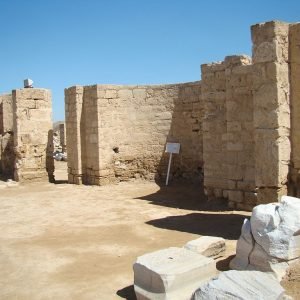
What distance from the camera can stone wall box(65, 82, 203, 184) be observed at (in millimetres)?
11359

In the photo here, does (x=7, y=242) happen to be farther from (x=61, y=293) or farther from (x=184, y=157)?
(x=184, y=157)

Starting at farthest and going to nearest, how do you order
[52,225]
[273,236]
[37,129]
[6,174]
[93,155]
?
[6,174]
[37,129]
[93,155]
[52,225]
[273,236]

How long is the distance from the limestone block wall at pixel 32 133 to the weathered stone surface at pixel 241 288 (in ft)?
33.0

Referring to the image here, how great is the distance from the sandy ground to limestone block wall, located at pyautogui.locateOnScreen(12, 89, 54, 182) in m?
1.67

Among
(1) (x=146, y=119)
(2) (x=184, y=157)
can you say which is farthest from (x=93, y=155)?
(2) (x=184, y=157)

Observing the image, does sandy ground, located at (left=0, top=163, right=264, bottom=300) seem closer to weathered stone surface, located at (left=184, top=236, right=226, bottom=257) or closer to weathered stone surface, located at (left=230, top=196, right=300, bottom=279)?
weathered stone surface, located at (left=184, top=236, right=226, bottom=257)

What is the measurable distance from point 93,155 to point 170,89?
3125 millimetres

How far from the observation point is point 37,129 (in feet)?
40.7

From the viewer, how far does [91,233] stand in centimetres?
620

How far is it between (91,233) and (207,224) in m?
2.00


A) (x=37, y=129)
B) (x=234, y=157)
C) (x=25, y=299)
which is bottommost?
(x=25, y=299)

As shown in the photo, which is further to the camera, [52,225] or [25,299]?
[52,225]

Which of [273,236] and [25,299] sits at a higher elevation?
[273,236]

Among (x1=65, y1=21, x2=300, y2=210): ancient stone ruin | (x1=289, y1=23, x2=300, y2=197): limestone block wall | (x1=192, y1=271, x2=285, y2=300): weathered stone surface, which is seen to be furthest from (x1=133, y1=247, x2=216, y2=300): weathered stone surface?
(x1=289, y1=23, x2=300, y2=197): limestone block wall
